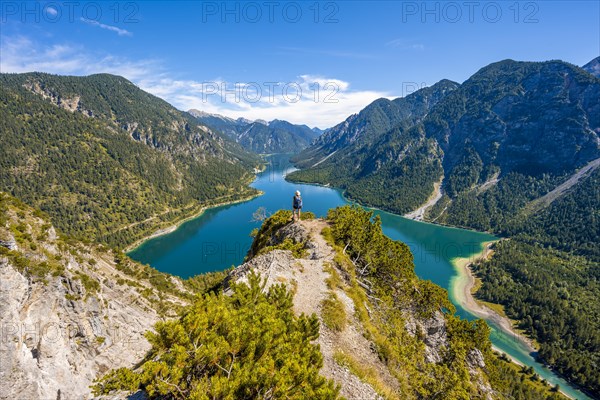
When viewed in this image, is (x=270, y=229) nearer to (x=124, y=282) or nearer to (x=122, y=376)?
(x=122, y=376)

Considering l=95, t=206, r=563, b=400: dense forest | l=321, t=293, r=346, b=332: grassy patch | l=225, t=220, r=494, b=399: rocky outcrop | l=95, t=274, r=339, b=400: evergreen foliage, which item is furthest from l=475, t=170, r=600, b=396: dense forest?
l=95, t=274, r=339, b=400: evergreen foliage

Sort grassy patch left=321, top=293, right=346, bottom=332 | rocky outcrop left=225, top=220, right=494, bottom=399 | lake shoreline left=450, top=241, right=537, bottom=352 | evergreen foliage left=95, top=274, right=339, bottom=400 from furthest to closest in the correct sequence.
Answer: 1. lake shoreline left=450, top=241, right=537, bottom=352
2. grassy patch left=321, top=293, right=346, bottom=332
3. rocky outcrop left=225, top=220, right=494, bottom=399
4. evergreen foliage left=95, top=274, right=339, bottom=400

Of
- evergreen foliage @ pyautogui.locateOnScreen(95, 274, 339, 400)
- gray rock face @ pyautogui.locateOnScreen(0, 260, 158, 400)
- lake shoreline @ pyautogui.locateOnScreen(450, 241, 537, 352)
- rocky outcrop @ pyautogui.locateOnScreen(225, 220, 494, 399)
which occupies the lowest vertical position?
lake shoreline @ pyautogui.locateOnScreen(450, 241, 537, 352)

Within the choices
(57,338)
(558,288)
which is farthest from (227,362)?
(558,288)

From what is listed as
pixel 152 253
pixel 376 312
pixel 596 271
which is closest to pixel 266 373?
pixel 376 312

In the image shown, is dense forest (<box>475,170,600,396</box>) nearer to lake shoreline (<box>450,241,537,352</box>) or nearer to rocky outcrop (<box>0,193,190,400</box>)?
lake shoreline (<box>450,241,537,352</box>)

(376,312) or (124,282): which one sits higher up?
(376,312)

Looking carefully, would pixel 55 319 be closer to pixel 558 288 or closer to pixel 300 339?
pixel 300 339

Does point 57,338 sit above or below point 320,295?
below

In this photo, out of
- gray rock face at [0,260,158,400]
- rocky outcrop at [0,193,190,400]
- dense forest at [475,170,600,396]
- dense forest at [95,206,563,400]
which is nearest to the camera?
dense forest at [95,206,563,400]

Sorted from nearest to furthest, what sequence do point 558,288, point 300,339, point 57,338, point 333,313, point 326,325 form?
point 300,339
point 326,325
point 333,313
point 57,338
point 558,288

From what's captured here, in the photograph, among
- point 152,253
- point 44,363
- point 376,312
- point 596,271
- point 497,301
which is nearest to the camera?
point 376,312
